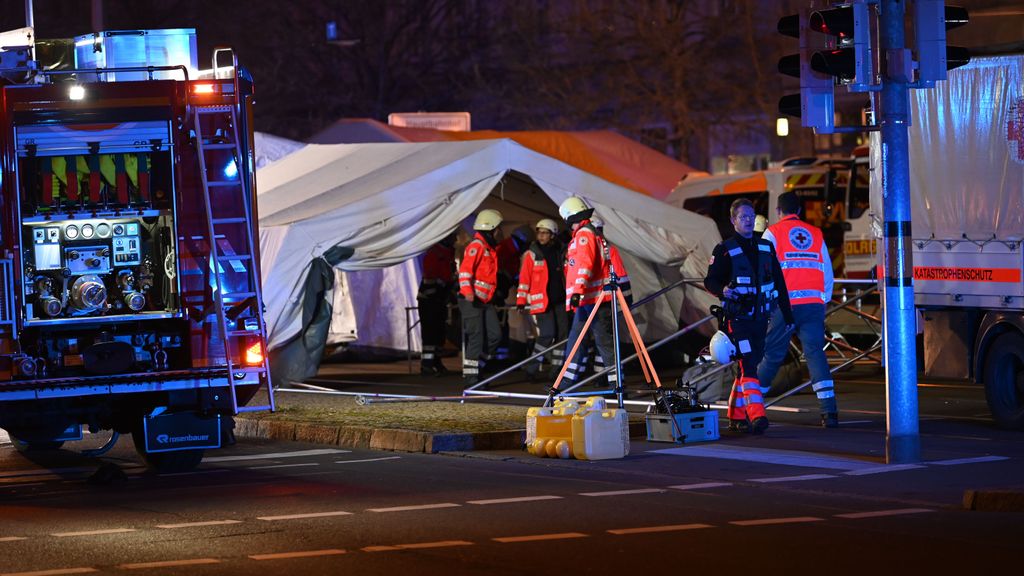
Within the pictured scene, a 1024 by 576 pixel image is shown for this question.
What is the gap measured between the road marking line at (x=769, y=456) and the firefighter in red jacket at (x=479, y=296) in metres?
7.18

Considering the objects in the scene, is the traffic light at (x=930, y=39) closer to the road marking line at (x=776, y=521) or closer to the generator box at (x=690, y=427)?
the generator box at (x=690, y=427)

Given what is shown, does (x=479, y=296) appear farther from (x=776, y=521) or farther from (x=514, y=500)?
(x=776, y=521)

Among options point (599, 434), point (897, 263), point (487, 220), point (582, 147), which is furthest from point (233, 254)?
point (582, 147)

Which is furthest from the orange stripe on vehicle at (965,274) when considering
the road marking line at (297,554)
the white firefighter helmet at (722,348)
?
the road marking line at (297,554)

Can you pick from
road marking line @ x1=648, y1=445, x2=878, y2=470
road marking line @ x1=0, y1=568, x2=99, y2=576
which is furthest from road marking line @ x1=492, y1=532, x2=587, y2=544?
road marking line @ x1=648, y1=445, x2=878, y2=470

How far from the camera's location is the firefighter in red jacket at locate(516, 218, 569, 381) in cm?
1962

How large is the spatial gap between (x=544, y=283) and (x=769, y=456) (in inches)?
293

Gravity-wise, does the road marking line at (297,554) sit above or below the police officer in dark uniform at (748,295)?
below

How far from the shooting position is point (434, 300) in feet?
71.1

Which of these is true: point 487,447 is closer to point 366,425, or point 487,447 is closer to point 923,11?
point 366,425

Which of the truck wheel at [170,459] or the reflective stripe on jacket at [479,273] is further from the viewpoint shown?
the reflective stripe on jacket at [479,273]

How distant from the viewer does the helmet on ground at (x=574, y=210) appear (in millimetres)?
17781

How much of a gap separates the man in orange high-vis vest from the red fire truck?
15.0 ft

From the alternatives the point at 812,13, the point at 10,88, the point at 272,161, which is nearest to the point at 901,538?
the point at 812,13
